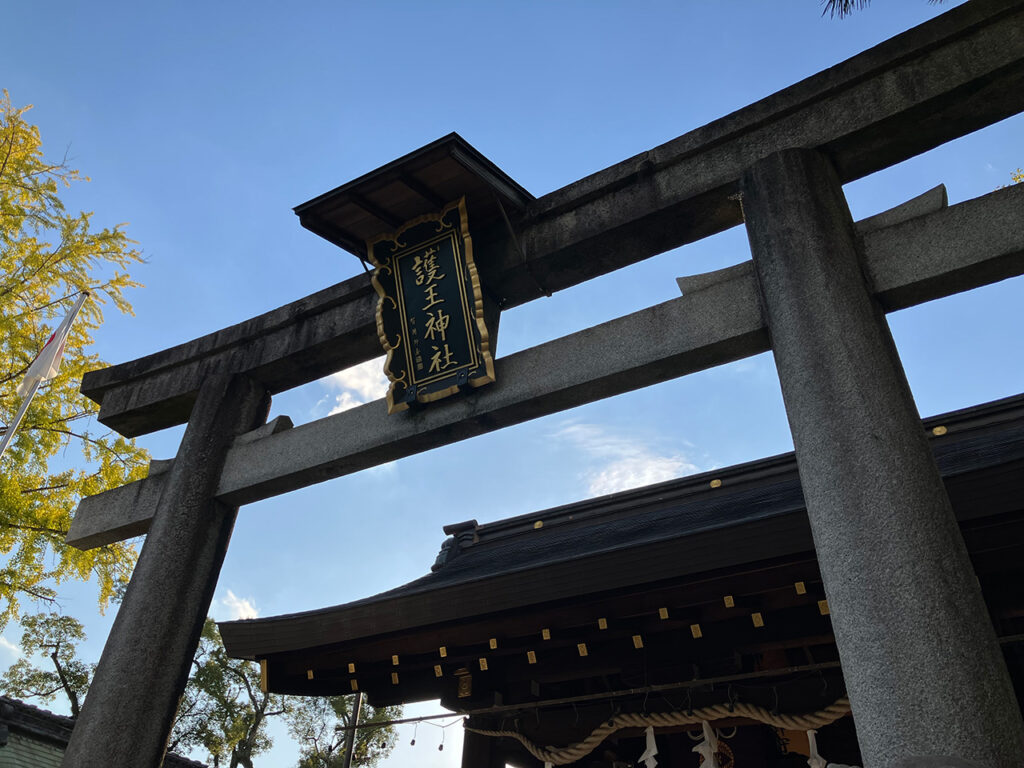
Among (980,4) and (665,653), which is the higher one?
(980,4)

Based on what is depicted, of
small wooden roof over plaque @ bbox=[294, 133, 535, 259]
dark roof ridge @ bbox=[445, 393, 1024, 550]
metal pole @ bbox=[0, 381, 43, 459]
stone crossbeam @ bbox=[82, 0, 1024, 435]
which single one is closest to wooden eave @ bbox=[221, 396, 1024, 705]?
dark roof ridge @ bbox=[445, 393, 1024, 550]

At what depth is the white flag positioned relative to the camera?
32.4 ft

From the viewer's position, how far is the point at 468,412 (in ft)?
16.8

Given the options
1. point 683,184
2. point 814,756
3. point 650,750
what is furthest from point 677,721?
point 683,184

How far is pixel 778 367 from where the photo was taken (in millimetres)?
3955

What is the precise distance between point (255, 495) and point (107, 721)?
1731mm

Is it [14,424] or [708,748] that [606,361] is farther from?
[14,424]

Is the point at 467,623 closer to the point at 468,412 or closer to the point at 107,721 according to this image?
the point at 468,412

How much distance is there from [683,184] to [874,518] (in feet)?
8.74

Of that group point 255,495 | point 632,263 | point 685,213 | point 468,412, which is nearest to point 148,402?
point 255,495

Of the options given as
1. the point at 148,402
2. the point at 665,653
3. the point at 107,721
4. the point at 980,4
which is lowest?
the point at 107,721

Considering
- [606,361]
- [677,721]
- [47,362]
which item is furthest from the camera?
[47,362]

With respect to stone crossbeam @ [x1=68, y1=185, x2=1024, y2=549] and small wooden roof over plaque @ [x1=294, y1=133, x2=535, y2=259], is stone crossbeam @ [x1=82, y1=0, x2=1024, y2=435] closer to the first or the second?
small wooden roof over plaque @ [x1=294, y1=133, x2=535, y2=259]

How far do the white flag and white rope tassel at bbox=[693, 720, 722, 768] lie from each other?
9.05 meters
